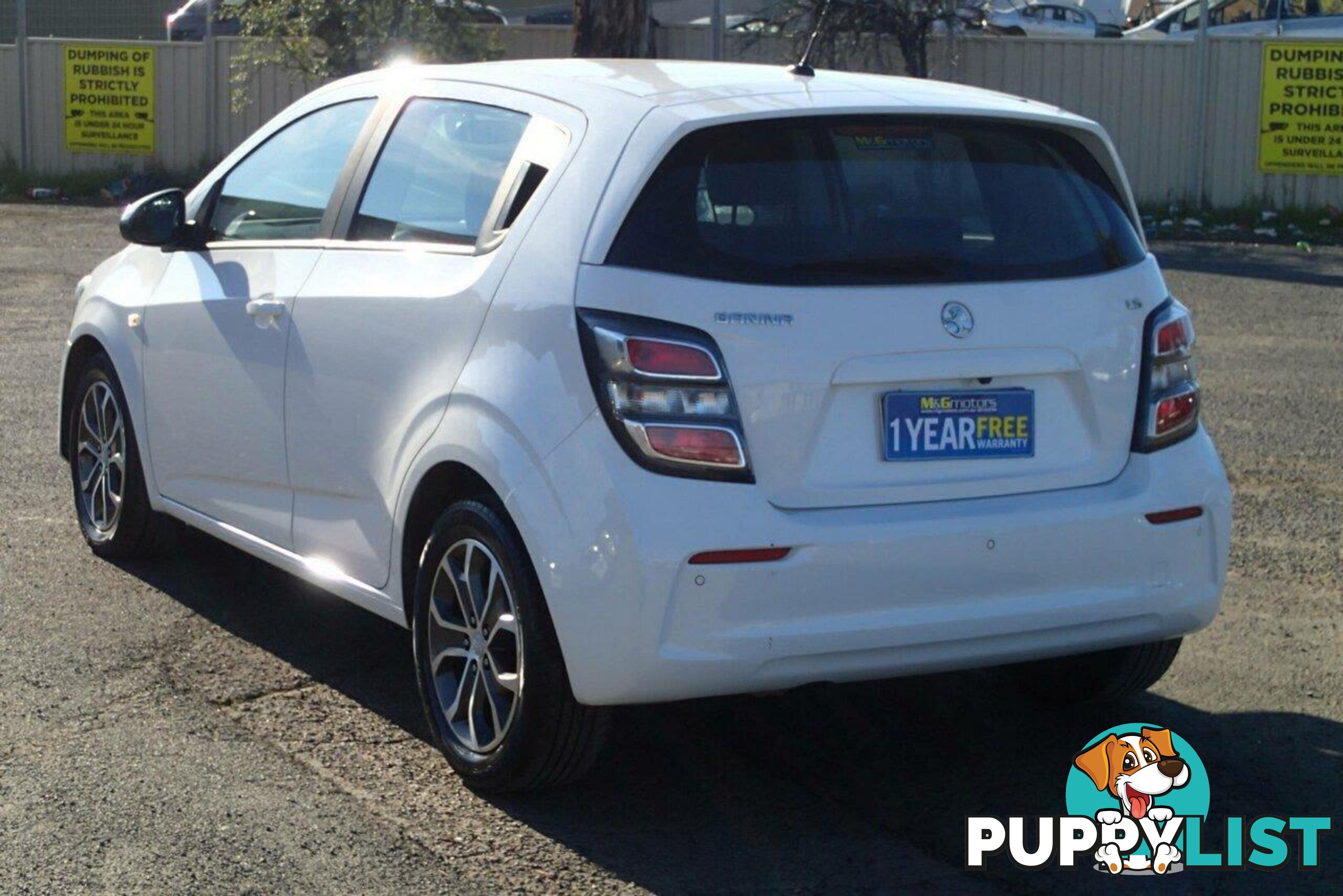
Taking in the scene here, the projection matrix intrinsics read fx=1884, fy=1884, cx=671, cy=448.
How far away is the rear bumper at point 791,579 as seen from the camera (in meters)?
3.97

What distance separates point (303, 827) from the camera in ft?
13.8

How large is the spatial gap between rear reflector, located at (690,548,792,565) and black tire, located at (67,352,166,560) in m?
2.89

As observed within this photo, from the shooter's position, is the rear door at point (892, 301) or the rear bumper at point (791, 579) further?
the rear door at point (892, 301)

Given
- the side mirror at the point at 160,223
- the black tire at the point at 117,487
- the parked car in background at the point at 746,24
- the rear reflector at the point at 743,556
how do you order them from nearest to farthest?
the rear reflector at the point at 743,556 → the side mirror at the point at 160,223 → the black tire at the point at 117,487 → the parked car in background at the point at 746,24

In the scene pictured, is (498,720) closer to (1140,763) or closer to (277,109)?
(1140,763)

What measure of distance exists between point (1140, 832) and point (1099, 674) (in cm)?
86

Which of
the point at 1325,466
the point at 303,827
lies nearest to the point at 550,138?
the point at 303,827

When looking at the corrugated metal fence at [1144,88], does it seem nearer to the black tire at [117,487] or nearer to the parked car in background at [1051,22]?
the parked car in background at [1051,22]

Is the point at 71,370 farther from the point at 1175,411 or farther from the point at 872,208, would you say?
the point at 1175,411

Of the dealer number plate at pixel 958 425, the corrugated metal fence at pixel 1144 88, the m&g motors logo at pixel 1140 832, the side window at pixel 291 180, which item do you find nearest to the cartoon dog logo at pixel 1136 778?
the m&g motors logo at pixel 1140 832

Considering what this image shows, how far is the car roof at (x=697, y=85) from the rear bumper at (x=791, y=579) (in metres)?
0.96

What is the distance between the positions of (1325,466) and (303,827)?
17.9ft

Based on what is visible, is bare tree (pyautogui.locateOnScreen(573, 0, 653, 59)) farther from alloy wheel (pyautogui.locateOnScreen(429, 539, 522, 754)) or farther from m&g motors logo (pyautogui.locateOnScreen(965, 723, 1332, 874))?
m&g motors logo (pyautogui.locateOnScreen(965, 723, 1332, 874))

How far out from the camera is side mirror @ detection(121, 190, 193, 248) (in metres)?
5.88
